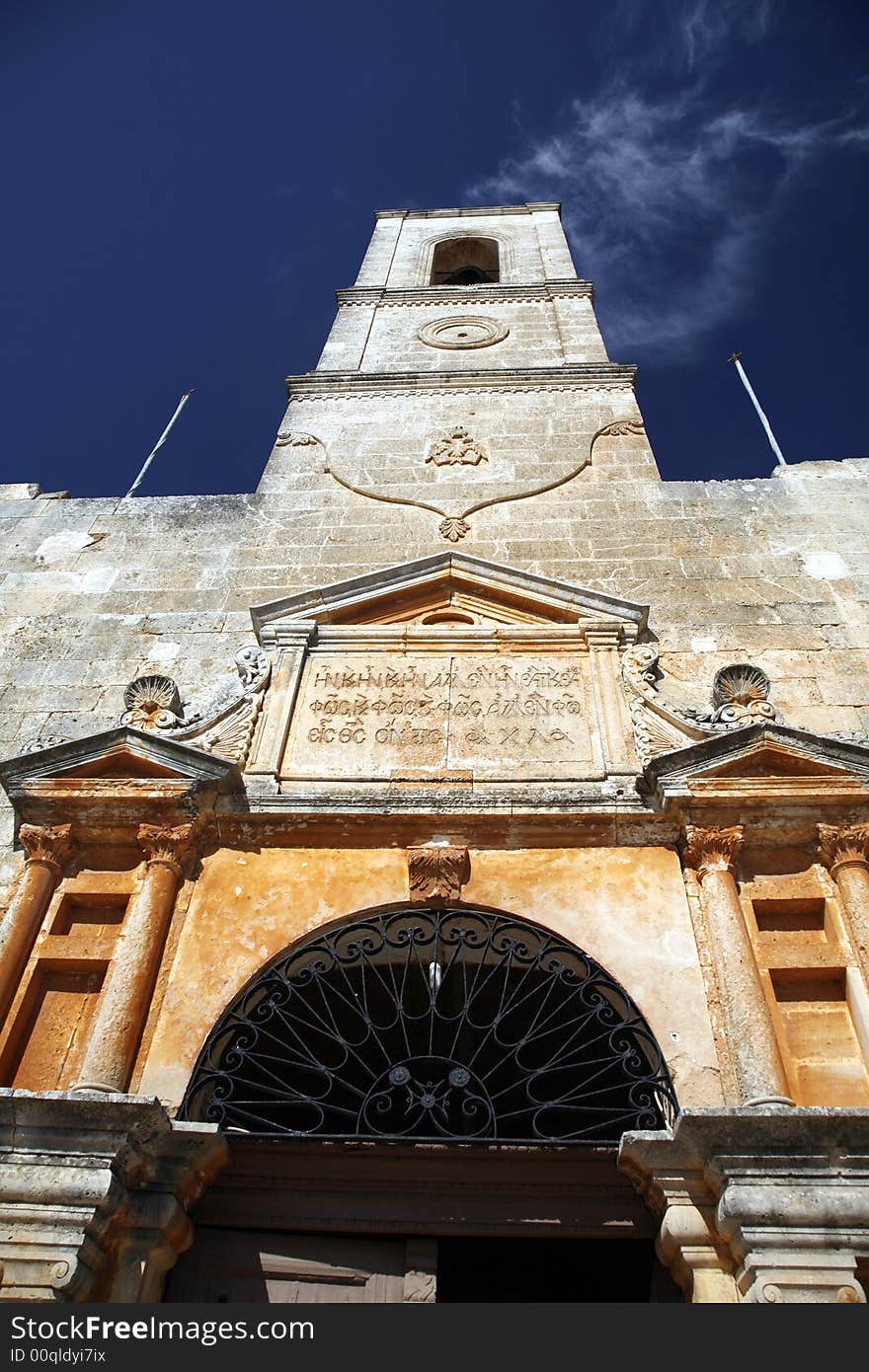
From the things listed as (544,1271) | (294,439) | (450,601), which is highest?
(294,439)

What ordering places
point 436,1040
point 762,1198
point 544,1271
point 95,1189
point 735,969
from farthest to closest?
1. point 436,1040
2. point 544,1271
3. point 735,969
4. point 95,1189
5. point 762,1198

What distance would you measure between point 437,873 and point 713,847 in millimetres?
1457

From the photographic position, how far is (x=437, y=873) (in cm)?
554

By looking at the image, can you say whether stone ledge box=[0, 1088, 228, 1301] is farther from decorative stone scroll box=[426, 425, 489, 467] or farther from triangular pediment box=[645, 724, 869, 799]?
decorative stone scroll box=[426, 425, 489, 467]

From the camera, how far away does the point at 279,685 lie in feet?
21.8

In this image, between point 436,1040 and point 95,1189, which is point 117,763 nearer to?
point 95,1189

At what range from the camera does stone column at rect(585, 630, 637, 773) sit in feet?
19.9

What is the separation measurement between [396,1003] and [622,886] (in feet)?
4.42

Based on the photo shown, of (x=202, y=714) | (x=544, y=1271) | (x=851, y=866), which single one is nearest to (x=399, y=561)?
(x=202, y=714)

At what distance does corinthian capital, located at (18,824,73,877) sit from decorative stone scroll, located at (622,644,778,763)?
328 centimetres

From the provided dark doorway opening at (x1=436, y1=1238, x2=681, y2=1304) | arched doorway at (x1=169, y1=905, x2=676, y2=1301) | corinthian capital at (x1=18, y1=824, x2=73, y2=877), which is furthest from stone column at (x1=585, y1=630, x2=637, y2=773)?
corinthian capital at (x1=18, y1=824, x2=73, y2=877)

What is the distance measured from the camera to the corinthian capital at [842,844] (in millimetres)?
5355

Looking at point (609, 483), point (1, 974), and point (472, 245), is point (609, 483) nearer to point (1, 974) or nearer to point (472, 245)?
point (1, 974)

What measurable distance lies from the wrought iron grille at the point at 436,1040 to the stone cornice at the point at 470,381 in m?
5.90
